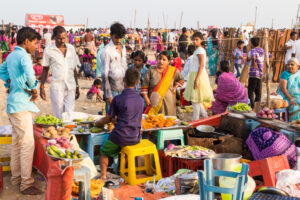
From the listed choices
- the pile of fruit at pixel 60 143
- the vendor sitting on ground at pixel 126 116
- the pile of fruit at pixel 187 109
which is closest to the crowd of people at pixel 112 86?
the vendor sitting on ground at pixel 126 116

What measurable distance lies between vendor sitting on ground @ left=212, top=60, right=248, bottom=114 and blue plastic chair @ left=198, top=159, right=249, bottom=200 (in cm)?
497

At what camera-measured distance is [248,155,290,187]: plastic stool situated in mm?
3770

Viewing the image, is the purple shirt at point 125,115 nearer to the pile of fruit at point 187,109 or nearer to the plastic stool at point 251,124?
the plastic stool at point 251,124

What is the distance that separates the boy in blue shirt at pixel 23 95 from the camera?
156 inches

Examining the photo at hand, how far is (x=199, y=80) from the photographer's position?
21.2 ft

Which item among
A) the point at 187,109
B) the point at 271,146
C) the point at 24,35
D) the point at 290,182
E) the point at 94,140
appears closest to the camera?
the point at 290,182

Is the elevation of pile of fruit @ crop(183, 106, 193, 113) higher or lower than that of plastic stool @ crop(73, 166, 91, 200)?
lower

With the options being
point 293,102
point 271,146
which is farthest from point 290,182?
point 293,102

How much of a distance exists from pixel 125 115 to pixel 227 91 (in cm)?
328

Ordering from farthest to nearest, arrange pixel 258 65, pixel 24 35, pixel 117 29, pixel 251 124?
1. pixel 258 65
2. pixel 251 124
3. pixel 117 29
4. pixel 24 35

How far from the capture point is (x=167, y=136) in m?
5.03

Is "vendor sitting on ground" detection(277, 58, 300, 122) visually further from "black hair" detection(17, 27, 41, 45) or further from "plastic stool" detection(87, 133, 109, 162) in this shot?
"black hair" detection(17, 27, 41, 45)

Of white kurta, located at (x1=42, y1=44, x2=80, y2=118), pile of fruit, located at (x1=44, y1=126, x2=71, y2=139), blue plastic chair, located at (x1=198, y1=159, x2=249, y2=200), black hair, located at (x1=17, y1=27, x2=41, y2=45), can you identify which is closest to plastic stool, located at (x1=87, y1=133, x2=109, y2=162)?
pile of fruit, located at (x1=44, y1=126, x2=71, y2=139)

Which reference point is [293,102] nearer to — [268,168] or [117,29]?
[268,168]
